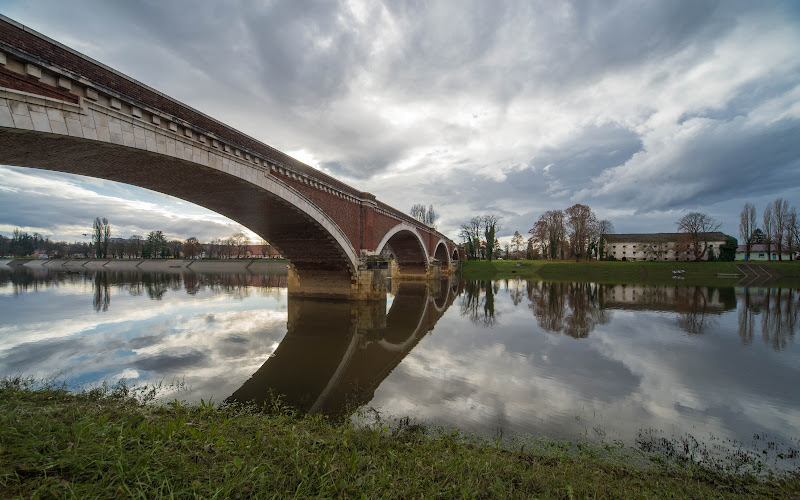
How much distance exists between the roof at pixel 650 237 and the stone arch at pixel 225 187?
2946 inches

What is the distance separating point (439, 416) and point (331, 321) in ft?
32.4

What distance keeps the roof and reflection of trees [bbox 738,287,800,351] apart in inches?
2335

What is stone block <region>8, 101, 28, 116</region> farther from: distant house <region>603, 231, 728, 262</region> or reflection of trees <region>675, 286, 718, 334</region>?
distant house <region>603, 231, 728, 262</region>

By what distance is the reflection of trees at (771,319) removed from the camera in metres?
11.9

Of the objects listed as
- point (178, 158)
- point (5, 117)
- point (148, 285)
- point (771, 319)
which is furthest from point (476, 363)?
point (148, 285)

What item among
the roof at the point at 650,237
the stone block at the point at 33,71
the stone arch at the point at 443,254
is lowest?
the stone arch at the point at 443,254

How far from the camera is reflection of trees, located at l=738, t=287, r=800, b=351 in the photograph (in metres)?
11.9

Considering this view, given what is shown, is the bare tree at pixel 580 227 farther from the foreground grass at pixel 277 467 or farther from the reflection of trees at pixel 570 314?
the foreground grass at pixel 277 467

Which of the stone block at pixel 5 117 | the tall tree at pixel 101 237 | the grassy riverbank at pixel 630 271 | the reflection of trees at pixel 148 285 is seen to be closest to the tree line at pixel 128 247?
the tall tree at pixel 101 237

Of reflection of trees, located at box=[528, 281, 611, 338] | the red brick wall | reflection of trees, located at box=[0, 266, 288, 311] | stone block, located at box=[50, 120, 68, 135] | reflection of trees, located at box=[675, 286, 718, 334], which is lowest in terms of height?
reflection of trees, located at box=[0, 266, 288, 311]

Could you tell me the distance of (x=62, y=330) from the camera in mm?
12391

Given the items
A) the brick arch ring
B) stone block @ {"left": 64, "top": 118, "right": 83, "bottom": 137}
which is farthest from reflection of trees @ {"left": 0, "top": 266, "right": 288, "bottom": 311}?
the brick arch ring

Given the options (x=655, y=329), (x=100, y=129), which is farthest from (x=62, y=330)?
(x=655, y=329)

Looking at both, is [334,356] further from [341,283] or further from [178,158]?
[341,283]
